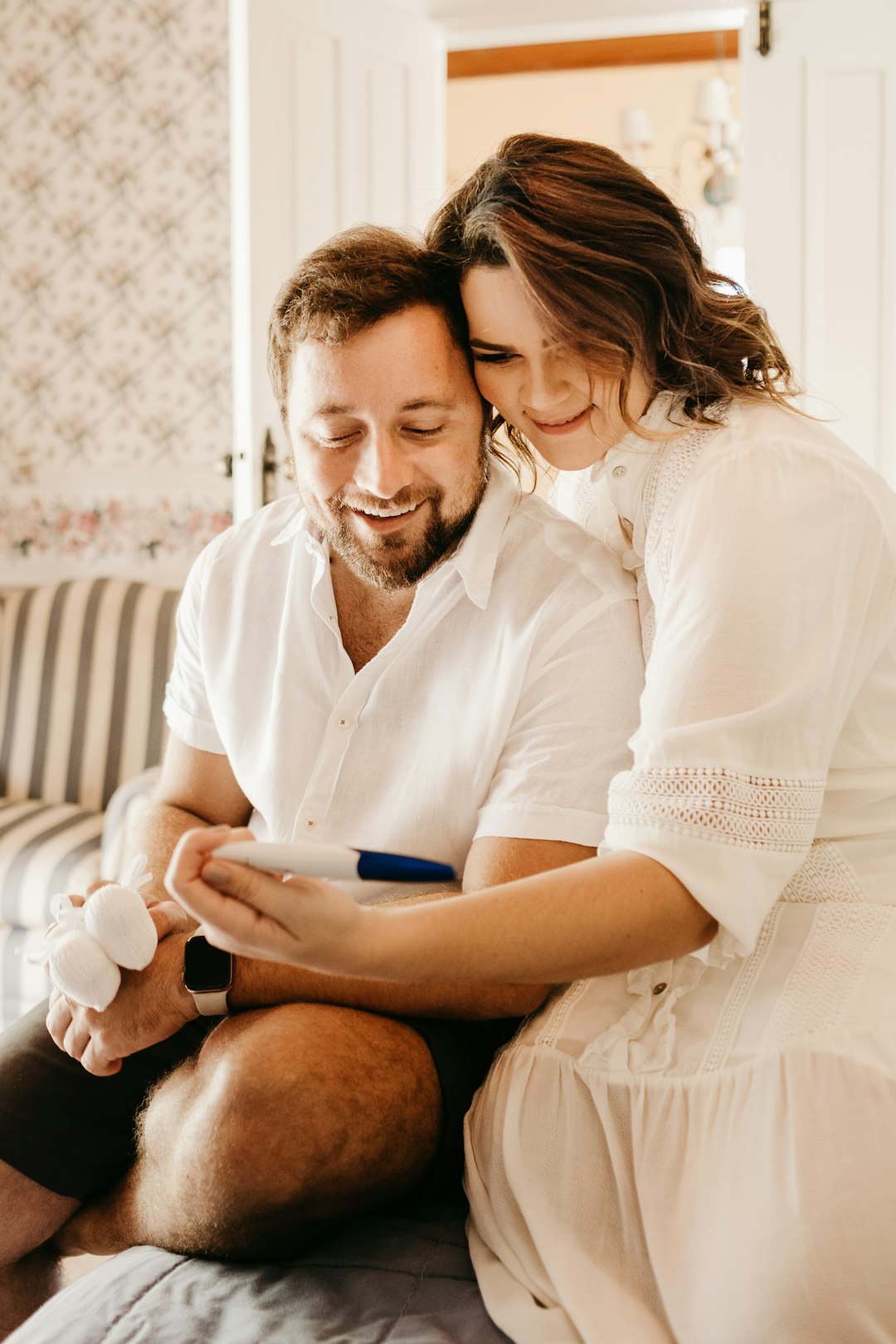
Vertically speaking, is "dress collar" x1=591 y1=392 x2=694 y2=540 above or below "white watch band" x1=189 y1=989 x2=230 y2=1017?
above

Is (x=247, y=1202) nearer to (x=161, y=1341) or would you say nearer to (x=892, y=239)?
(x=161, y=1341)

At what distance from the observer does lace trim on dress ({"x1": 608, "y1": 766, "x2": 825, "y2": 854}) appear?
906 mm

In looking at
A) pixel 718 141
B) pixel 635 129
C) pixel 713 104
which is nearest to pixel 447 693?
pixel 713 104

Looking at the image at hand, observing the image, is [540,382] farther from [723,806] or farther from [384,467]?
[723,806]

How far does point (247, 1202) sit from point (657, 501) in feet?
2.28

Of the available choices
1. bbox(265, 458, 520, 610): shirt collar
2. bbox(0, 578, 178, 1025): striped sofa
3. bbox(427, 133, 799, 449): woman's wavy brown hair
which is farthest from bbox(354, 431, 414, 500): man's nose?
bbox(0, 578, 178, 1025): striped sofa

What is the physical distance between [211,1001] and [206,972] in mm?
27

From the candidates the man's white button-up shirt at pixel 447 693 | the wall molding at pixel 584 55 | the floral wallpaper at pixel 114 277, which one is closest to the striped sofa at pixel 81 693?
the floral wallpaper at pixel 114 277

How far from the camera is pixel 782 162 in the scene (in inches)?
115

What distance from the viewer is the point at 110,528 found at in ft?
12.7

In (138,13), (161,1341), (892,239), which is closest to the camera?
(161,1341)

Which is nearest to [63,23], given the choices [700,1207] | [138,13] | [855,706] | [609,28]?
[138,13]

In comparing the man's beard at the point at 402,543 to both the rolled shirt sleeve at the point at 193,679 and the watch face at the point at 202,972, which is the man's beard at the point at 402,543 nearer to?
the rolled shirt sleeve at the point at 193,679

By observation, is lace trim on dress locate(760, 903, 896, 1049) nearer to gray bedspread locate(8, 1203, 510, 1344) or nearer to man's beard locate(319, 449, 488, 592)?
gray bedspread locate(8, 1203, 510, 1344)
